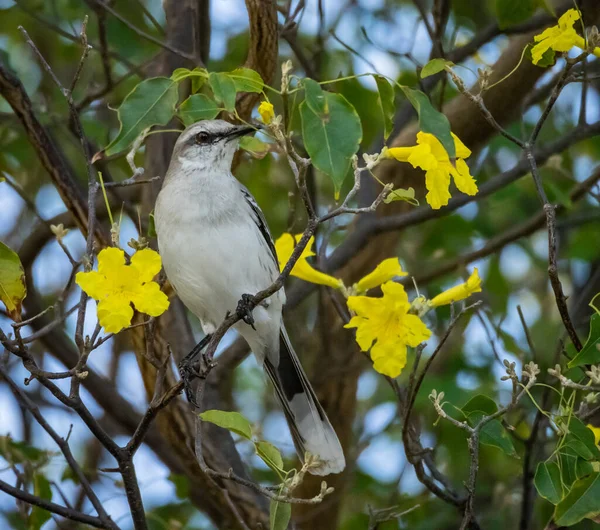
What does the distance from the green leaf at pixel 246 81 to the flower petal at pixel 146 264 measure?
68 centimetres

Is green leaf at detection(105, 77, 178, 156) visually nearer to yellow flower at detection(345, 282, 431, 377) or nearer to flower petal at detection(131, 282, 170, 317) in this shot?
flower petal at detection(131, 282, 170, 317)

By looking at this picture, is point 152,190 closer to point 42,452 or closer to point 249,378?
point 42,452

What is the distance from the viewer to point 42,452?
5.10m

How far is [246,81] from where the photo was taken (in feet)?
10.8

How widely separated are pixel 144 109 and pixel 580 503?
7.09 feet

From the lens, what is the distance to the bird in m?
4.91

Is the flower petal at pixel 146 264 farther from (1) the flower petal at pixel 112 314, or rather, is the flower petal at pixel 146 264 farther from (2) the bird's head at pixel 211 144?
(2) the bird's head at pixel 211 144

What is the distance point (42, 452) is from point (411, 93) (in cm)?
309

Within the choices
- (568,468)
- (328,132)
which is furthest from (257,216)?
(568,468)

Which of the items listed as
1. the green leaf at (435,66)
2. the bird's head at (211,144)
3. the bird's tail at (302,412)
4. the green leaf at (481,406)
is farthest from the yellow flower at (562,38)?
the bird's tail at (302,412)

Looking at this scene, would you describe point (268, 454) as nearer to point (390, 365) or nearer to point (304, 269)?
point (390, 365)

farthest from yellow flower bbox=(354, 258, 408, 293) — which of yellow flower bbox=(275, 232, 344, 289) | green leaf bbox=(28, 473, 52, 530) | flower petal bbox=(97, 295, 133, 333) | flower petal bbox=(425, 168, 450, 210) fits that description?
green leaf bbox=(28, 473, 52, 530)

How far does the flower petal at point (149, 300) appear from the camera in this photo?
10.5 feet

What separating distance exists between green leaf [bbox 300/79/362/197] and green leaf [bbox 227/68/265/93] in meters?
0.27
